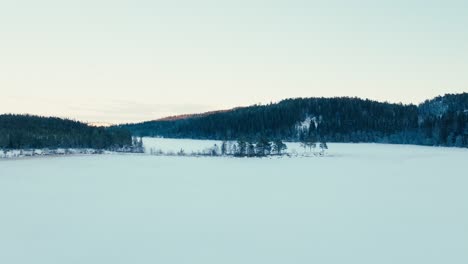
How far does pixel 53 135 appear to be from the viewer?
138m

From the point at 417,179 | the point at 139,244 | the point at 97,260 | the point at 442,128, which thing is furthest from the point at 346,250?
the point at 442,128

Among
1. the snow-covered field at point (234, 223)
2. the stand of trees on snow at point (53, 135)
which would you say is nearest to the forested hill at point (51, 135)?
the stand of trees on snow at point (53, 135)

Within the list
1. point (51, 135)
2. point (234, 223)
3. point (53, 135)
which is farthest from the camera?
point (53, 135)

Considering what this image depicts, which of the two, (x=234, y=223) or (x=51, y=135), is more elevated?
(x=51, y=135)

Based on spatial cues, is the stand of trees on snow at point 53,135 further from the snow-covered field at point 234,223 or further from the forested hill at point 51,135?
the snow-covered field at point 234,223

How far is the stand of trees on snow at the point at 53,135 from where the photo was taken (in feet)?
415

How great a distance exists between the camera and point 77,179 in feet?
174

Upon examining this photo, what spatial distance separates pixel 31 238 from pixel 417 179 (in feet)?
143

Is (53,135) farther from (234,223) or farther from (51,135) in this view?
(234,223)

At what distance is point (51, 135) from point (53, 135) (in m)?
0.72

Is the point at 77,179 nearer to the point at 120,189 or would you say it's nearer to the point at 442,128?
the point at 120,189

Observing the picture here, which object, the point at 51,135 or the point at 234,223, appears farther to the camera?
the point at 51,135

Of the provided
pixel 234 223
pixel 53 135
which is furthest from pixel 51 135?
pixel 234 223

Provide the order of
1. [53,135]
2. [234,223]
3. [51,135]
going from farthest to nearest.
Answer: [53,135] → [51,135] → [234,223]
